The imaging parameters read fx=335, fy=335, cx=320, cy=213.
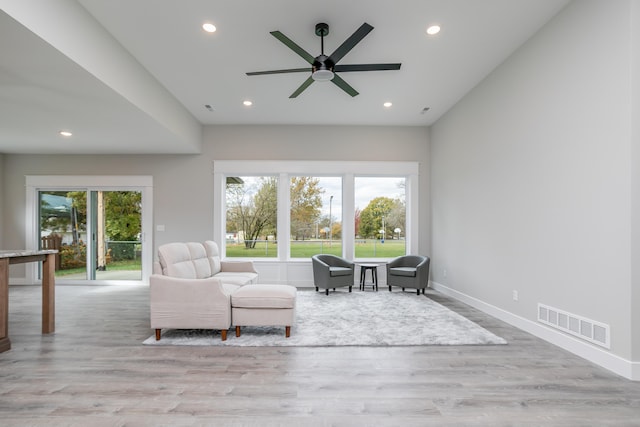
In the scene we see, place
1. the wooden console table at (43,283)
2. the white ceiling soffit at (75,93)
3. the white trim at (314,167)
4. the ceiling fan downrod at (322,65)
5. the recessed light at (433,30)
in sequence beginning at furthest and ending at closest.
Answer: the white trim at (314,167)
the recessed light at (433,30)
the ceiling fan downrod at (322,65)
the wooden console table at (43,283)
the white ceiling soffit at (75,93)

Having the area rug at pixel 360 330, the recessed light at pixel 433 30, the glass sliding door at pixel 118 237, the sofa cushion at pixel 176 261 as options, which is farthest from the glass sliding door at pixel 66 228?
the recessed light at pixel 433 30

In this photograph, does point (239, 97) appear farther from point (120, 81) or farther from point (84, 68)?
point (84, 68)

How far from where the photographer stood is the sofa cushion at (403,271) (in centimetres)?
575

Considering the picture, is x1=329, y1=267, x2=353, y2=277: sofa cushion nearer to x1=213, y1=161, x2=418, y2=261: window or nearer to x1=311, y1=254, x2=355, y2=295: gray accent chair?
x1=311, y1=254, x2=355, y2=295: gray accent chair

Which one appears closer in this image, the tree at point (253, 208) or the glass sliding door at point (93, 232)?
the glass sliding door at point (93, 232)

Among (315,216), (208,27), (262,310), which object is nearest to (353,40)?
(208,27)

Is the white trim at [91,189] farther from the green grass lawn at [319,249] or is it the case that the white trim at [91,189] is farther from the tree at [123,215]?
the green grass lawn at [319,249]

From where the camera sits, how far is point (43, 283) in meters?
3.71

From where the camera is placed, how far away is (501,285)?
4.18 m

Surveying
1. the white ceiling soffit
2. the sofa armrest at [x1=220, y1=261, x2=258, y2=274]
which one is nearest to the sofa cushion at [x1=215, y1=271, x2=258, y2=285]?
the sofa armrest at [x1=220, y1=261, x2=258, y2=274]

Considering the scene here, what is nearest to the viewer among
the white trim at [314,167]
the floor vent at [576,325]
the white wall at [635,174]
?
the white wall at [635,174]

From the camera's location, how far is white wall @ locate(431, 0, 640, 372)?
264 cm

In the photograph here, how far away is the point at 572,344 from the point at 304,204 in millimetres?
4760

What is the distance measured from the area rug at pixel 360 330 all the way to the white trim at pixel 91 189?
3342mm
